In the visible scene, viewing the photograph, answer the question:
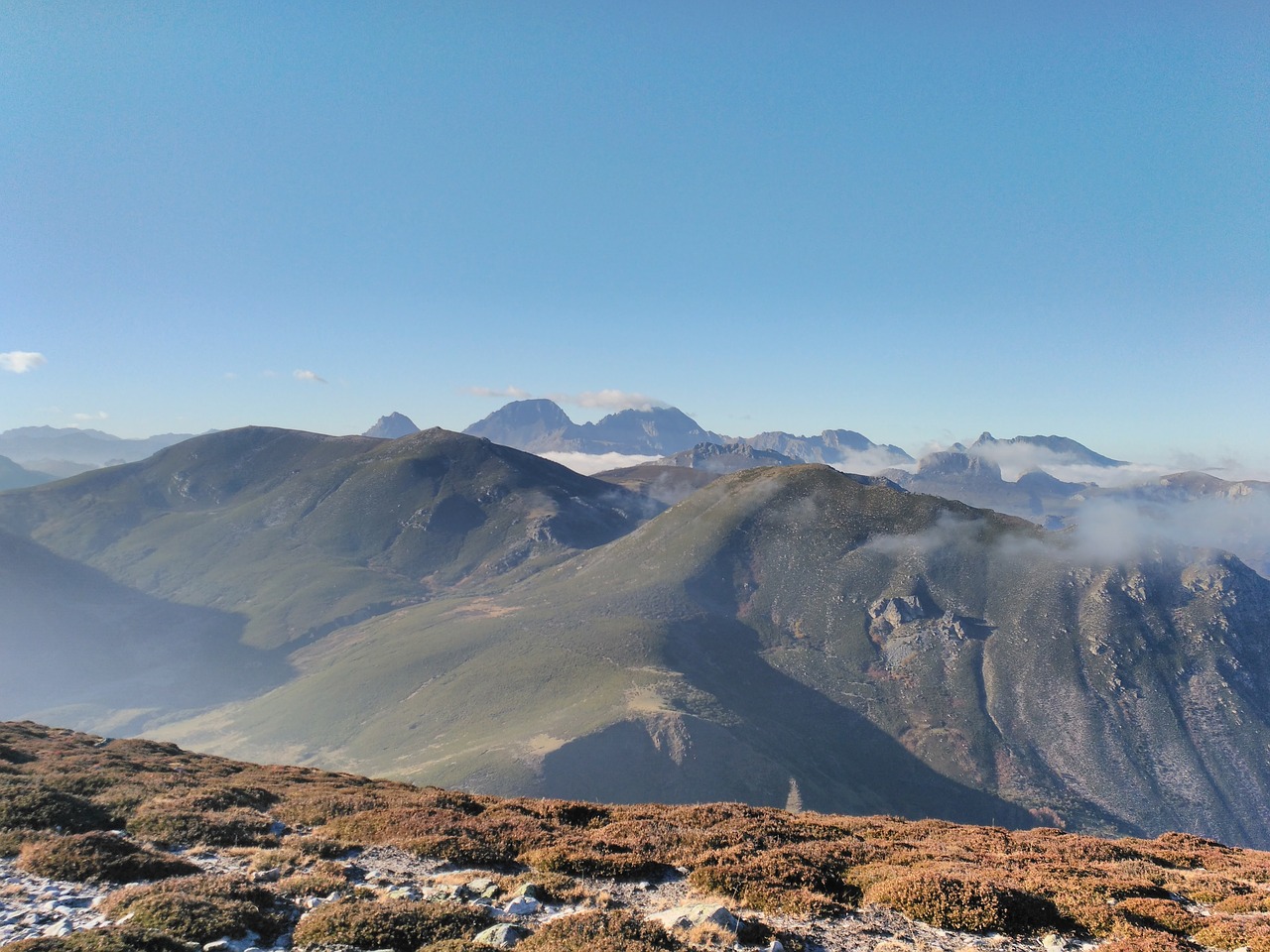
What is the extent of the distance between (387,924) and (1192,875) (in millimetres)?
30397

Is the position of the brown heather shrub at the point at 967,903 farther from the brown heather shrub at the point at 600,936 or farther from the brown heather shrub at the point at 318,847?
the brown heather shrub at the point at 318,847

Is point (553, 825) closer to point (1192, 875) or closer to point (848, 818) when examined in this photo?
point (848, 818)

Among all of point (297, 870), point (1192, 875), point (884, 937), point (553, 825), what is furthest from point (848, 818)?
point (297, 870)

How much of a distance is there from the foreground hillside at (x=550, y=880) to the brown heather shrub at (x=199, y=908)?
0.21 feet

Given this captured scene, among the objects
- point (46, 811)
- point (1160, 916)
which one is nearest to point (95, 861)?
point (46, 811)

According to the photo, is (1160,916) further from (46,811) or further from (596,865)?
(46,811)

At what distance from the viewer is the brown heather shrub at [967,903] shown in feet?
61.2

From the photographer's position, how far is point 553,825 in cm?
2877

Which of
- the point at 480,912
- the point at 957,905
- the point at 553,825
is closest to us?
the point at 480,912

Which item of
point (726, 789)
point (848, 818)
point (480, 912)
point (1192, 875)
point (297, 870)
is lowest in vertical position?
point (726, 789)

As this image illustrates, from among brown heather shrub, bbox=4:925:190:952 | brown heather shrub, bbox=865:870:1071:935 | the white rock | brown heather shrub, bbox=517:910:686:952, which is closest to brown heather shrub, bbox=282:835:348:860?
brown heather shrub, bbox=4:925:190:952

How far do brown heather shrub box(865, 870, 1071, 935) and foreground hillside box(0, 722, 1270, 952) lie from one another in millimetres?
58

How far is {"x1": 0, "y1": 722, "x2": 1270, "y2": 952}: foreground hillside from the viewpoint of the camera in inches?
648

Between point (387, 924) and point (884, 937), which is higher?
point (387, 924)
